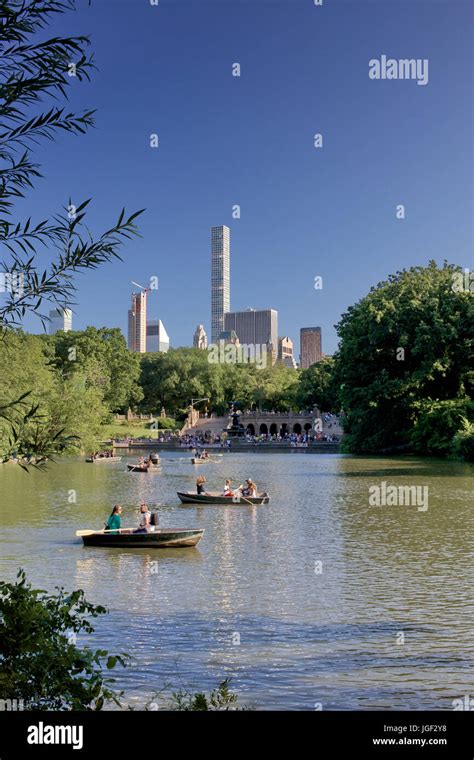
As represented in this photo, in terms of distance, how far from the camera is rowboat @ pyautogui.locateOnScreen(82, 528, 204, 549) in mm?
17891

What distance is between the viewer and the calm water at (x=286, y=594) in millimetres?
8992

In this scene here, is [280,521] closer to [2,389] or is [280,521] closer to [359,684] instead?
[359,684]

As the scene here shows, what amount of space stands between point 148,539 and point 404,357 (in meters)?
41.9

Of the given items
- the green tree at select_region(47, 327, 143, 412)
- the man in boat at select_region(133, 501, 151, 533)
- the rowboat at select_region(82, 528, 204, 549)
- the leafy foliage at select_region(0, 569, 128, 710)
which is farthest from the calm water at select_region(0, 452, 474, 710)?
the green tree at select_region(47, 327, 143, 412)

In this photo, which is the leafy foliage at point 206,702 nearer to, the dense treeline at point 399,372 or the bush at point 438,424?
the dense treeline at point 399,372

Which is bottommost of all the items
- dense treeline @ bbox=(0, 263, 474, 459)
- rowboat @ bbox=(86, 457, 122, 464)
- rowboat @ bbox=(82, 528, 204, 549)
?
rowboat @ bbox=(86, 457, 122, 464)

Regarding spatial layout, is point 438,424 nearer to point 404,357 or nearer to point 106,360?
point 404,357

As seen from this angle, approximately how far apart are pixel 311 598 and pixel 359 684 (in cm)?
446

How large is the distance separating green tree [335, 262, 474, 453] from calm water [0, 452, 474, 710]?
26.9 m

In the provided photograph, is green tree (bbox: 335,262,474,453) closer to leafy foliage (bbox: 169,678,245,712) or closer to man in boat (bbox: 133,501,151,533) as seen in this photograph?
man in boat (bbox: 133,501,151,533)

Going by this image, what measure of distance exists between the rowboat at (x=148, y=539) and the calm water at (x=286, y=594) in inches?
10.4

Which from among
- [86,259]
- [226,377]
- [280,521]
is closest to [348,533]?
[280,521]

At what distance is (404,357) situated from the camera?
5678cm

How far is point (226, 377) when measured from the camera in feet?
392
